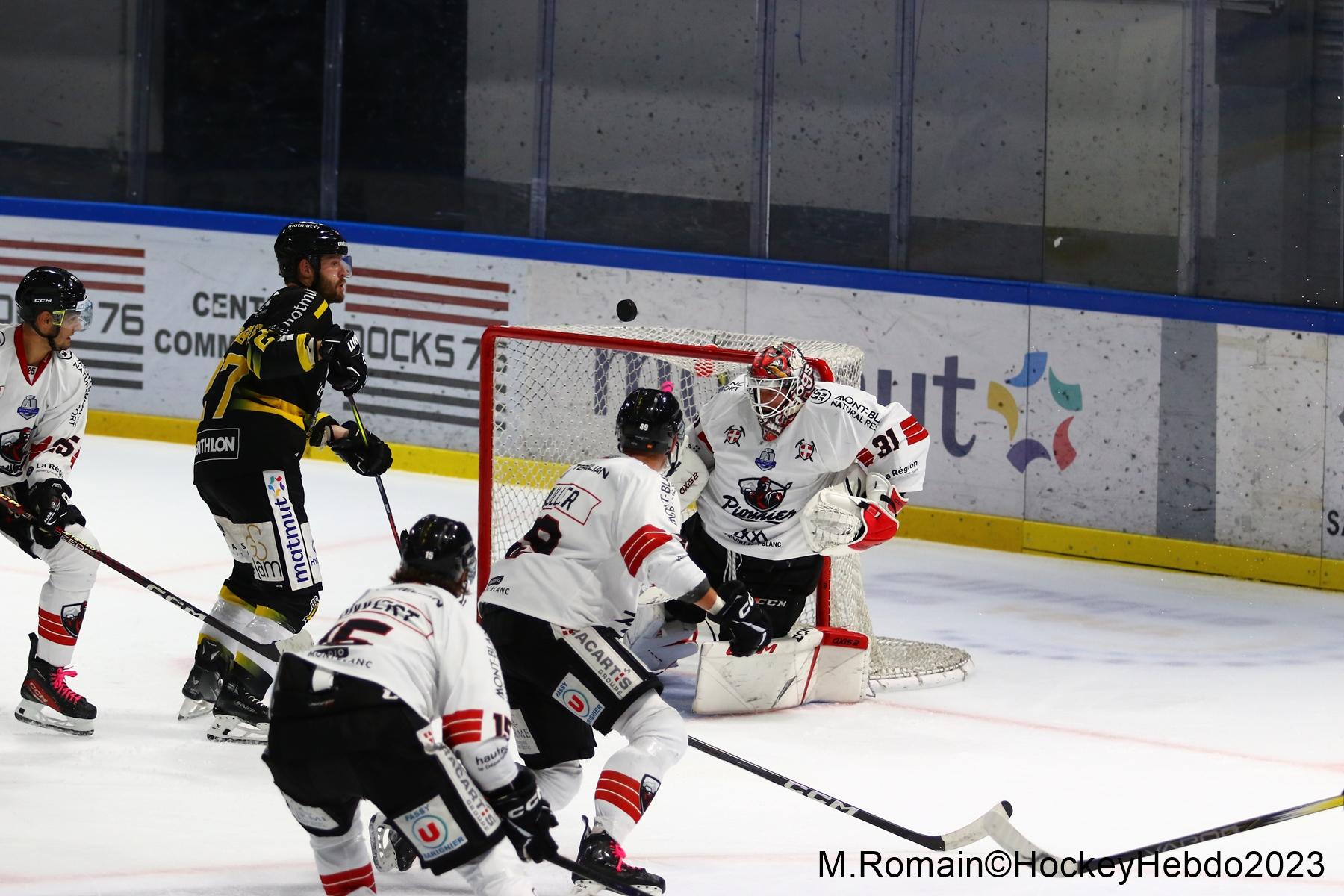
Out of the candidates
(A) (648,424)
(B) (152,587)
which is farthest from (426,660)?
(B) (152,587)

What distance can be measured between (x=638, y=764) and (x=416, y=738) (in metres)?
0.76

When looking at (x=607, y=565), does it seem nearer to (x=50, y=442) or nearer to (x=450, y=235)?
(x=50, y=442)

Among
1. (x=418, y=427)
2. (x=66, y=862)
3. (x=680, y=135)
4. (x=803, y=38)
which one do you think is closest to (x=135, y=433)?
(x=418, y=427)

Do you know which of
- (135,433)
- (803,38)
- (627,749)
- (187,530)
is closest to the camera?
(627,749)

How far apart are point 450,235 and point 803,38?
6.09 feet

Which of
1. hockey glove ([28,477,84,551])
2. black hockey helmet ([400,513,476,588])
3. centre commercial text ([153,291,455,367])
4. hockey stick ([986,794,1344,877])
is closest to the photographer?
black hockey helmet ([400,513,476,588])

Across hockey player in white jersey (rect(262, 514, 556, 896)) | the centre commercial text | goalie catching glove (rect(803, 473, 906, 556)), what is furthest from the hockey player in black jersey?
the centre commercial text

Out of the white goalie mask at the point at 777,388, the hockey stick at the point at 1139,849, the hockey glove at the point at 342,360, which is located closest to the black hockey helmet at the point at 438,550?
the hockey stick at the point at 1139,849

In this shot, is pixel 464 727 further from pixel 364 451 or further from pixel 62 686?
pixel 62 686

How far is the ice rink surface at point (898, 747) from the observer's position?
4.45 m

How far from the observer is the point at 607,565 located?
14.2 ft

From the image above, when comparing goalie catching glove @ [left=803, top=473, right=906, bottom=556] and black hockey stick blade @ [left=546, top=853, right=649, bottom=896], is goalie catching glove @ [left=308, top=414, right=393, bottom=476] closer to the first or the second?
goalie catching glove @ [left=803, top=473, right=906, bottom=556]

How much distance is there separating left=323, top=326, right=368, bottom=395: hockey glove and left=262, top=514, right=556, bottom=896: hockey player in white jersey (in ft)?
5.82

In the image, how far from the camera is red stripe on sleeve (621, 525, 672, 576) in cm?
425
